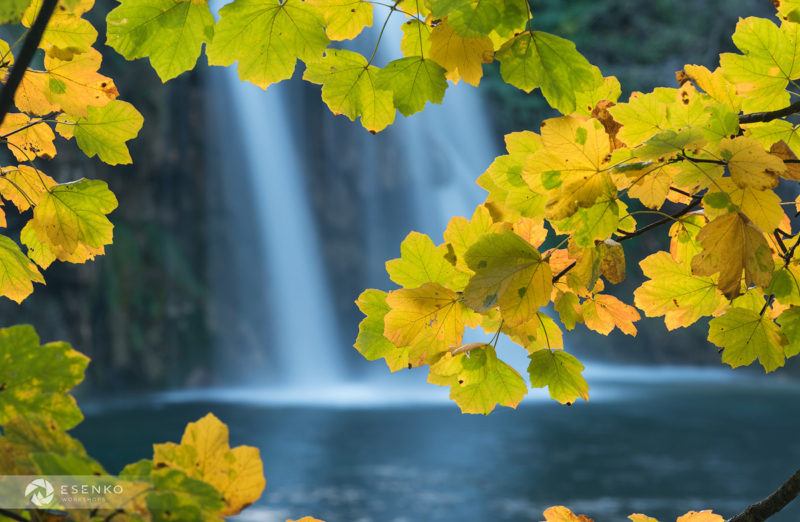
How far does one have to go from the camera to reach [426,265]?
627mm

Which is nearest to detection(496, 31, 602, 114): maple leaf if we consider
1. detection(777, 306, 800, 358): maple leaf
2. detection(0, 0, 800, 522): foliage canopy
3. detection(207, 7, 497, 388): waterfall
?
detection(0, 0, 800, 522): foliage canopy

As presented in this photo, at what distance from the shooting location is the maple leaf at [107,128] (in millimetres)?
653

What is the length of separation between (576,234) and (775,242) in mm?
226

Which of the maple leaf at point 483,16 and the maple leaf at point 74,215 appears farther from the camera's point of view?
the maple leaf at point 74,215

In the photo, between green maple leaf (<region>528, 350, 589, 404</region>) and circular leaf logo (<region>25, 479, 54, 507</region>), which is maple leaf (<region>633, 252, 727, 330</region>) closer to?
green maple leaf (<region>528, 350, 589, 404</region>)

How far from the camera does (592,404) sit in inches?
345

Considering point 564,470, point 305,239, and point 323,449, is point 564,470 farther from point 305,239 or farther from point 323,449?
point 305,239

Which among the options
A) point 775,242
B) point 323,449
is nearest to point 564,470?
point 323,449

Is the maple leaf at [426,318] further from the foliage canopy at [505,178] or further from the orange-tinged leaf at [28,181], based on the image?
the orange-tinged leaf at [28,181]

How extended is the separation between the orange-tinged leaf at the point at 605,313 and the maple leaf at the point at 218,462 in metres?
0.42

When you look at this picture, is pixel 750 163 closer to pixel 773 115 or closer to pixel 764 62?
pixel 773 115

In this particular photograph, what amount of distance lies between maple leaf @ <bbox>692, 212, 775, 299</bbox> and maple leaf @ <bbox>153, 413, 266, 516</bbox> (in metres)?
0.39

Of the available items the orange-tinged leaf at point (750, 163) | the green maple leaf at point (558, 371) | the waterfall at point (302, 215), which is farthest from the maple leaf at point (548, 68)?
the waterfall at point (302, 215)

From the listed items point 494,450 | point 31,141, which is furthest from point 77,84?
point 494,450
